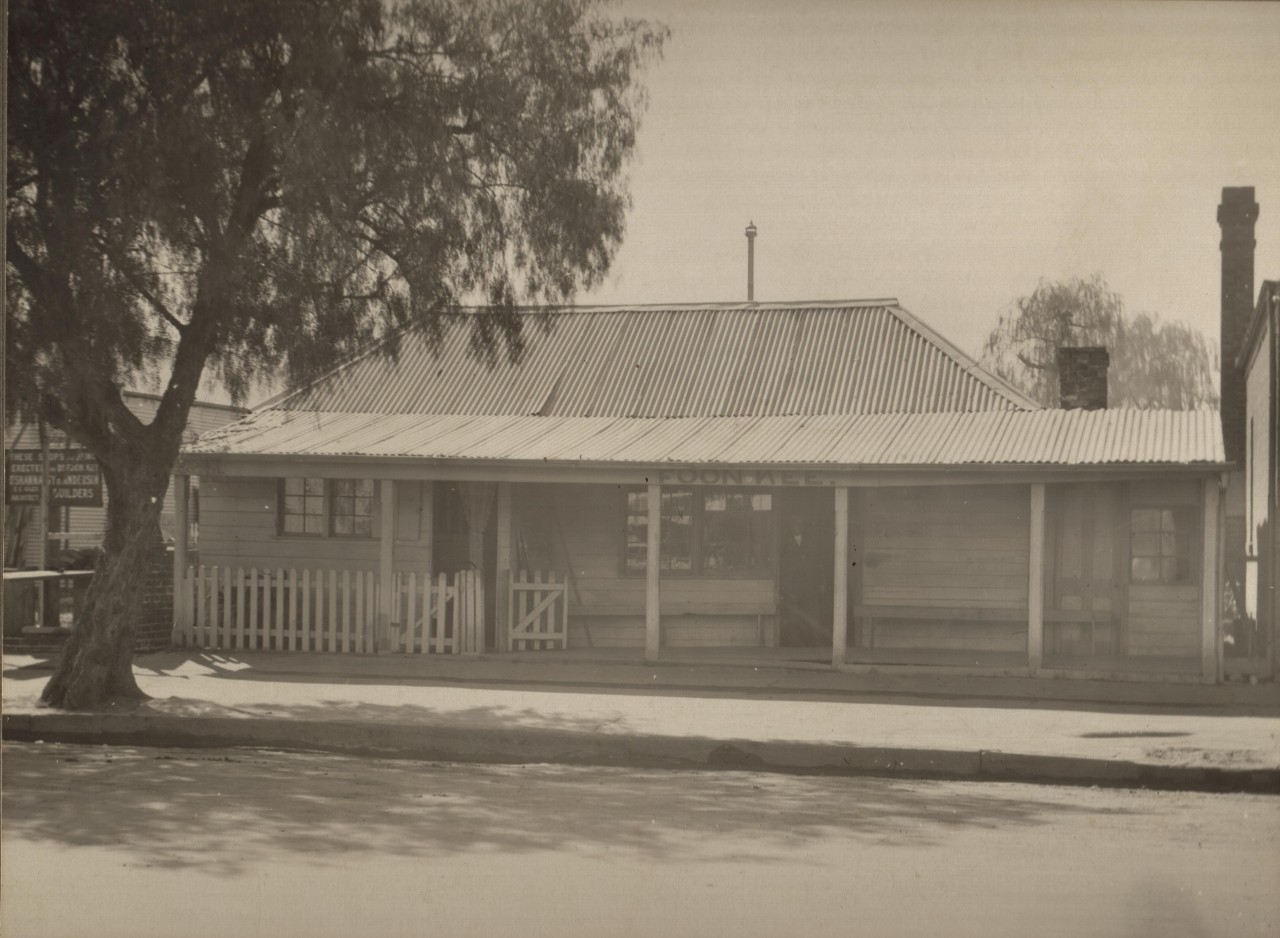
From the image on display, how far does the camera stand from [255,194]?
11.1 m

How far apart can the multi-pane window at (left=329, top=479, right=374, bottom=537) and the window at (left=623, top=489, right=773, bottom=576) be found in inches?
134

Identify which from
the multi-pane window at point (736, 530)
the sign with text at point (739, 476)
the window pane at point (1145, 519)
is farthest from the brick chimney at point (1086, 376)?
the sign with text at point (739, 476)

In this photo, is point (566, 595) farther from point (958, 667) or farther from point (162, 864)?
point (162, 864)

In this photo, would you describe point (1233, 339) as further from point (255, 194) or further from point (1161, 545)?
point (255, 194)

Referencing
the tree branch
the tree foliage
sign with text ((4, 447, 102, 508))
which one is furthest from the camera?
the tree foliage

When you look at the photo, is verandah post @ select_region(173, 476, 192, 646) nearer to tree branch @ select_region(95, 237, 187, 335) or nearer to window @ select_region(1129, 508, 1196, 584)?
tree branch @ select_region(95, 237, 187, 335)

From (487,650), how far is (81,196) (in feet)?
26.4

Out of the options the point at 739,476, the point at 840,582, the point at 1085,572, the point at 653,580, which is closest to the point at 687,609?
the point at 653,580

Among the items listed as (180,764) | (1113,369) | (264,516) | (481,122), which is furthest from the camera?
(1113,369)

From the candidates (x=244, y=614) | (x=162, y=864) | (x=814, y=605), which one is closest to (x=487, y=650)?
(x=244, y=614)

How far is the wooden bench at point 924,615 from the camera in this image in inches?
648

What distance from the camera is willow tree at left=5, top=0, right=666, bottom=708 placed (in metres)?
9.91

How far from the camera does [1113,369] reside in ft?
89.5

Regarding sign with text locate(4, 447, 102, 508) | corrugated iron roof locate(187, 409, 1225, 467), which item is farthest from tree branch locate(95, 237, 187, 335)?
sign with text locate(4, 447, 102, 508)
